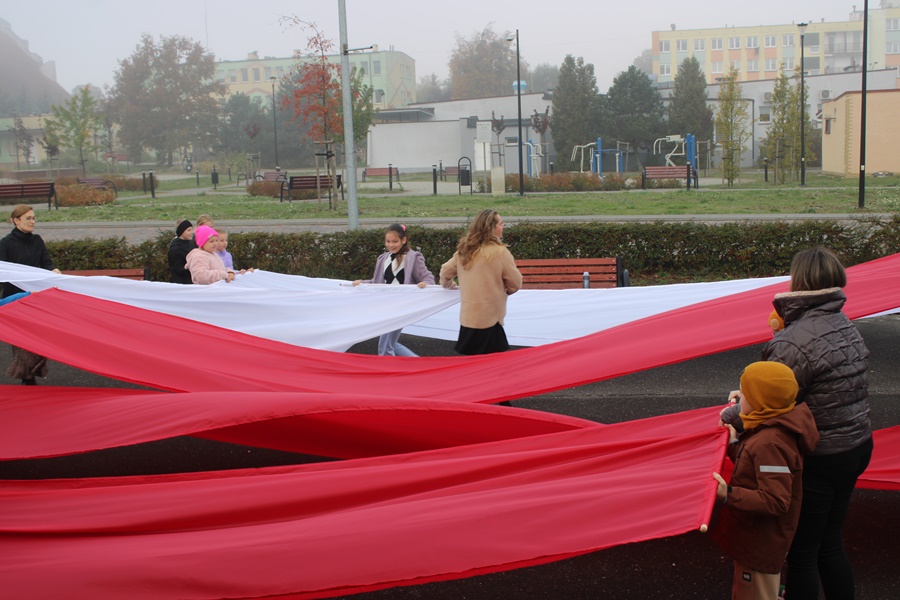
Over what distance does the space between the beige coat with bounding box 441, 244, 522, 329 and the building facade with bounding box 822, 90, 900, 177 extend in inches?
1454

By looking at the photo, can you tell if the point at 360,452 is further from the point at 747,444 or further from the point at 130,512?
the point at 747,444

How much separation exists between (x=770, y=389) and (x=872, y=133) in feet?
135

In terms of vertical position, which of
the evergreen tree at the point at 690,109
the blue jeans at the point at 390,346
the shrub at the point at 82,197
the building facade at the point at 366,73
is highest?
the building facade at the point at 366,73

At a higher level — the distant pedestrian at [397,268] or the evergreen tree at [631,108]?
the evergreen tree at [631,108]

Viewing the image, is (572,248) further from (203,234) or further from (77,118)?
(77,118)

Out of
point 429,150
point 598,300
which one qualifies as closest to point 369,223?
point 598,300

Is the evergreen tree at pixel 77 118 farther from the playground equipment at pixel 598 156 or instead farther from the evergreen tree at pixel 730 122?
the evergreen tree at pixel 730 122

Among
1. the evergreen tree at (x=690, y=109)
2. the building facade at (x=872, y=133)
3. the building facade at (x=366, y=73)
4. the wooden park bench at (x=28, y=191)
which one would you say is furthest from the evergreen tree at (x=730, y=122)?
the building facade at (x=366, y=73)

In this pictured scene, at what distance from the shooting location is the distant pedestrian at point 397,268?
7.54 meters

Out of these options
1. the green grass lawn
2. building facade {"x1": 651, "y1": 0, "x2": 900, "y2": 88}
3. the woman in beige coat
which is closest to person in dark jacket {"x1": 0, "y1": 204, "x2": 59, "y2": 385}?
the woman in beige coat

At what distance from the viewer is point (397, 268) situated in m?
7.65

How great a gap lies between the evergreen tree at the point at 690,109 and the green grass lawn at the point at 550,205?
22.1 meters

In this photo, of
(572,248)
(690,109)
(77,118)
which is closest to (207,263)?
(572,248)

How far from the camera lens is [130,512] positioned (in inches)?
149
